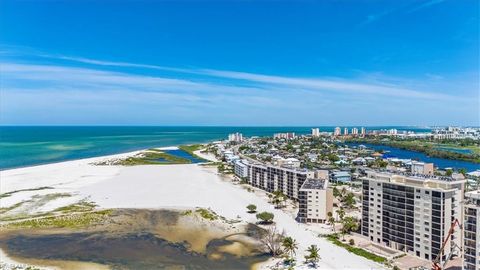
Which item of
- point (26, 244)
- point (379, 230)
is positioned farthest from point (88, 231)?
point (379, 230)

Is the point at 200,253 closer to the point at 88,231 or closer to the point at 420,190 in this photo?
the point at 88,231

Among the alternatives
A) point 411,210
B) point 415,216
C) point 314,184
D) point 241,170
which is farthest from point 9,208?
point 415,216

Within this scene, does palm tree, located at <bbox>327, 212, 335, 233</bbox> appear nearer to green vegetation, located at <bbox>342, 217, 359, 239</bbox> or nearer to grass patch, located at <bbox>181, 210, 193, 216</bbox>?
green vegetation, located at <bbox>342, 217, 359, 239</bbox>

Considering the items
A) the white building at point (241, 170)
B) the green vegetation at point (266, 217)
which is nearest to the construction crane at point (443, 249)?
the green vegetation at point (266, 217)

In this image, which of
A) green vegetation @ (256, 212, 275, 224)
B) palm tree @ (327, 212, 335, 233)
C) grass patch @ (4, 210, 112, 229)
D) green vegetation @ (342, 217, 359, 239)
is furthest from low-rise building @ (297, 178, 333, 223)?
grass patch @ (4, 210, 112, 229)

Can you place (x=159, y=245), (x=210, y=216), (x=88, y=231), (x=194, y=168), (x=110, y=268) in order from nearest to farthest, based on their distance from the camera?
(x=110, y=268)
(x=159, y=245)
(x=88, y=231)
(x=210, y=216)
(x=194, y=168)

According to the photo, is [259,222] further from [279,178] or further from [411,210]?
[411,210]
